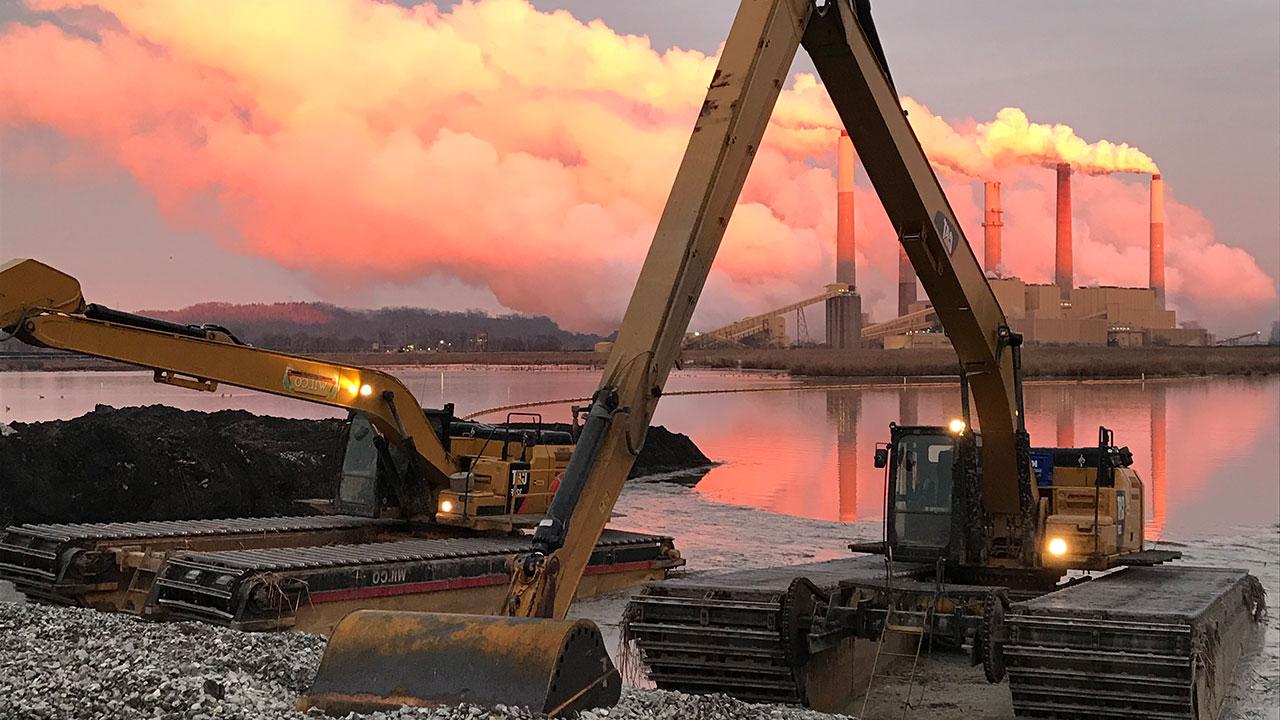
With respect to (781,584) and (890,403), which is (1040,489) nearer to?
(781,584)

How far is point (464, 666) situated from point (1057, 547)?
758cm

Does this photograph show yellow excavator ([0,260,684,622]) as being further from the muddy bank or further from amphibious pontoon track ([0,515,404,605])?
the muddy bank

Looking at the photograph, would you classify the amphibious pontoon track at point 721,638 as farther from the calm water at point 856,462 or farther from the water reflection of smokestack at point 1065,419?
the water reflection of smokestack at point 1065,419

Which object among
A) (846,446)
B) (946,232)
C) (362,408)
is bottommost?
(846,446)

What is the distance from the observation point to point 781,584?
1126 centimetres

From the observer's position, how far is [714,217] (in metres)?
8.73

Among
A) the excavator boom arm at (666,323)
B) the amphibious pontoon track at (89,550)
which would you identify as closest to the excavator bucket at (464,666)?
the excavator boom arm at (666,323)

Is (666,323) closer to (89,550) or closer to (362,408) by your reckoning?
(362,408)

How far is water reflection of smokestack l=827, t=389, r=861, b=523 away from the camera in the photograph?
93.5ft

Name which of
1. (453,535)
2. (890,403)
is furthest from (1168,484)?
(890,403)

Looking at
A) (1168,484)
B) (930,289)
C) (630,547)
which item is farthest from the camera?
(1168,484)

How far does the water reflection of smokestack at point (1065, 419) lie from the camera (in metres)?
45.1

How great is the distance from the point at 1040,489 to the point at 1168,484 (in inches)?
871

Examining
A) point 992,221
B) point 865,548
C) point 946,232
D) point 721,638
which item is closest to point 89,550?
point 721,638
